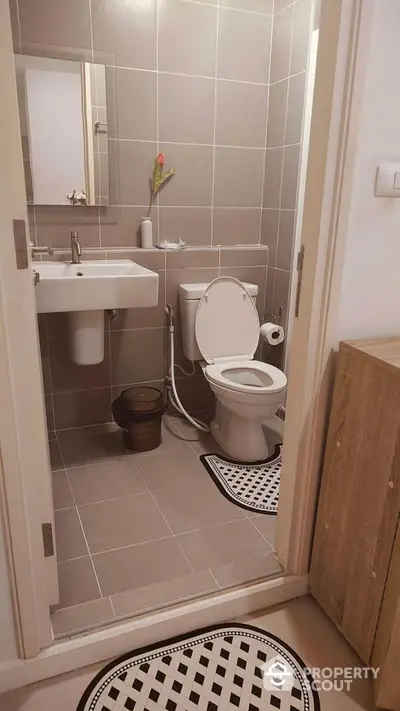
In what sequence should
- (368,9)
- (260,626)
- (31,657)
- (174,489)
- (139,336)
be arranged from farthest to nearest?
→ (139,336), (174,489), (260,626), (31,657), (368,9)

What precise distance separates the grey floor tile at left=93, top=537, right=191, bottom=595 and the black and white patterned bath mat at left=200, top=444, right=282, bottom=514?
0.37m

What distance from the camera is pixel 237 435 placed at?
221 centimetres

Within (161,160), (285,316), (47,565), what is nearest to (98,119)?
(161,160)

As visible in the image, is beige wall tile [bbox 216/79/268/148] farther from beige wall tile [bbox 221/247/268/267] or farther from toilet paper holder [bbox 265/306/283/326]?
toilet paper holder [bbox 265/306/283/326]

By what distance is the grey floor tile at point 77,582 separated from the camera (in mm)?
1410

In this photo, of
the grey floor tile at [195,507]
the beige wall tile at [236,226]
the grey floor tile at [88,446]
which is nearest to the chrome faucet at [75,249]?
the beige wall tile at [236,226]

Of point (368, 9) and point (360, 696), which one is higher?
point (368, 9)

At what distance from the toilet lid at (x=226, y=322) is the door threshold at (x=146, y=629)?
1.13 meters

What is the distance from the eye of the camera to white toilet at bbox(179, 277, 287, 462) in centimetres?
219

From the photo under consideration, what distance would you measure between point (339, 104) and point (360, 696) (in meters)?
1.44

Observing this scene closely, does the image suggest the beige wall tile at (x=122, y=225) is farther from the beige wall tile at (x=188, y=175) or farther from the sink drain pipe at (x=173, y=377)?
the sink drain pipe at (x=173, y=377)

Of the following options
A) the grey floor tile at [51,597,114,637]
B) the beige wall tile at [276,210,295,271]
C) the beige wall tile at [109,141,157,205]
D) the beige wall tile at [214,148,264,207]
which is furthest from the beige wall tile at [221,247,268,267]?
the grey floor tile at [51,597,114,637]

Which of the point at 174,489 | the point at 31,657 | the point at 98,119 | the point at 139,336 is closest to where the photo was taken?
the point at 31,657

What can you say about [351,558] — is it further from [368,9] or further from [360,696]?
[368,9]
